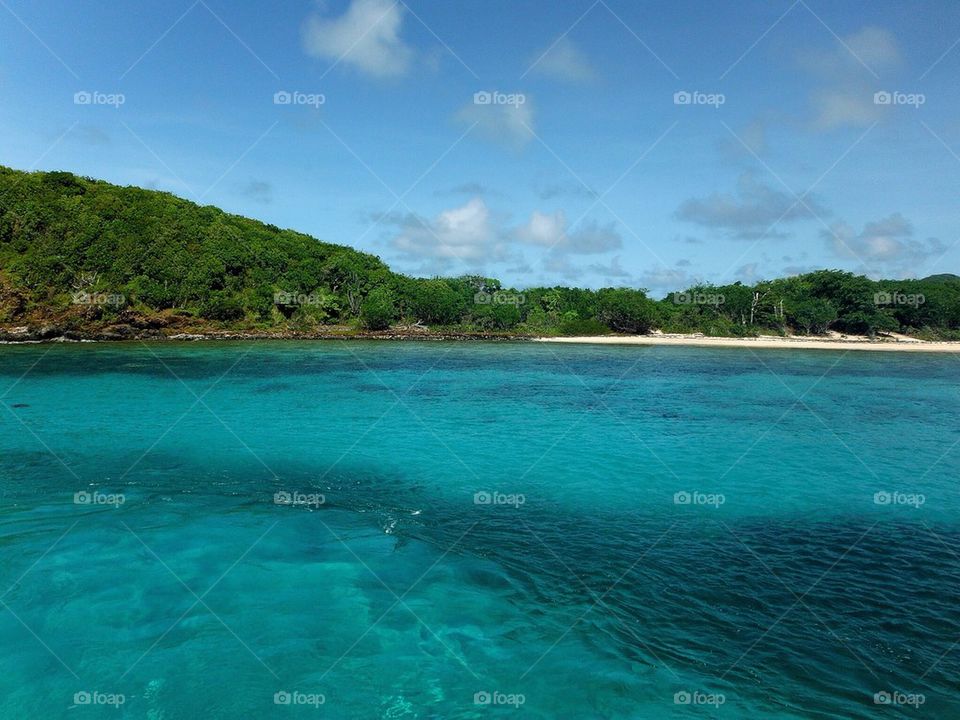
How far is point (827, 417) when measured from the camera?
31.6 meters

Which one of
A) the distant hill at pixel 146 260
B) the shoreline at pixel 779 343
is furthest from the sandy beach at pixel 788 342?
the distant hill at pixel 146 260

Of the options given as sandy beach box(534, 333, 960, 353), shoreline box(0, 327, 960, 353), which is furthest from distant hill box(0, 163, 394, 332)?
sandy beach box(534, 333, 960, 353)

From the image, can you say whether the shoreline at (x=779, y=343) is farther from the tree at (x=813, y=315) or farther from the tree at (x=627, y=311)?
the tree at (x=627, y=311)

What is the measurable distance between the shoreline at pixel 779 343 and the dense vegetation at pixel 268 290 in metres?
6.40

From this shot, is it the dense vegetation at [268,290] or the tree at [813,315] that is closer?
the dense vegetation at [268,290]

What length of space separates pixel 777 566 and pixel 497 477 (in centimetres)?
911

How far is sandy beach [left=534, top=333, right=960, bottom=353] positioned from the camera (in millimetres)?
92125

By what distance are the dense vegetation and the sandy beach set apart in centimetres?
478

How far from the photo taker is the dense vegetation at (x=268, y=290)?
90.1 metres

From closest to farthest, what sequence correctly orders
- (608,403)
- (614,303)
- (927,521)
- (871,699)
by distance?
(871,699) → (927,521) → (608,403) → (614,303)

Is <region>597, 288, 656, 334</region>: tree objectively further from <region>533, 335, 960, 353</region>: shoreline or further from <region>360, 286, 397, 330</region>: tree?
<region>360, 286, 397, 330</region>: tree

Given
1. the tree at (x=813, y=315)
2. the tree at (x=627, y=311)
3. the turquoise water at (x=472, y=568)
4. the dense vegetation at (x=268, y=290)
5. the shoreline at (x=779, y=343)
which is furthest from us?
the tree at (x=627, y=311)

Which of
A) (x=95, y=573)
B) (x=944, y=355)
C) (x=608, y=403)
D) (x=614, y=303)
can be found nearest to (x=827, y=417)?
(x=608, y=403)

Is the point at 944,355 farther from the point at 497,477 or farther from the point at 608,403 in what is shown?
the point at 497,477
